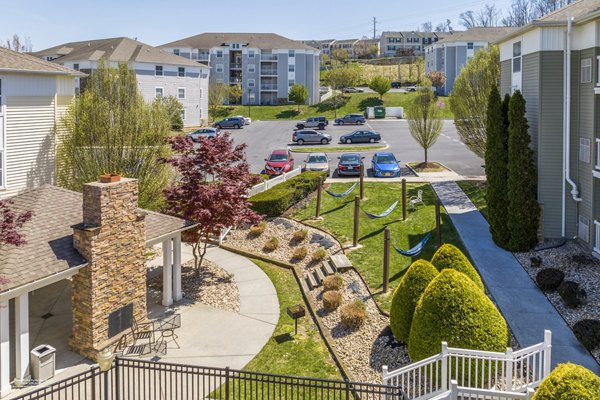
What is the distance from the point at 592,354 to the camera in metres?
11.5

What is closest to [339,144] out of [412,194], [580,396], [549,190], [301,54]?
[412,194]

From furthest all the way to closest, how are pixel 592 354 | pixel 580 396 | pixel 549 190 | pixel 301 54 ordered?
pixel 301 54 < pixel 549 190 < pixel 592 354 < pixel 580 396

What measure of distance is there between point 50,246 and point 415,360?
29.4 feet

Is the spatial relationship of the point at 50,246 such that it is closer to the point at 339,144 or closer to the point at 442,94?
the point at 339,144

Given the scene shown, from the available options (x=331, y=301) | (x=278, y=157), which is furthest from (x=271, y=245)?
(x=278, y=157)

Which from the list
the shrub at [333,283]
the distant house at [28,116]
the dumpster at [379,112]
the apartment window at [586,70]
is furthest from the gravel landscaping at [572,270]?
the dumpster at [379,112]

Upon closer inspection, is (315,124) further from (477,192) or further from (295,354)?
(295,354)

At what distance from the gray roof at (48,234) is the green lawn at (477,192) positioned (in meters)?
14.1

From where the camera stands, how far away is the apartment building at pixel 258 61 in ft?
254

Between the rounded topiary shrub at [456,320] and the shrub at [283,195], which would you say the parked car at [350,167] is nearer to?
the shrub at [283,195]

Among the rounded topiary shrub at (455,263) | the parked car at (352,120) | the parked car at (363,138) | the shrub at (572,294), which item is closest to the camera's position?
the rounded topiary shrub at (455,263)

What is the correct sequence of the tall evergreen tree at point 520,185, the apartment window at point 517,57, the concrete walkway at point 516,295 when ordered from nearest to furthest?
the concrete walkway at point 516,295
the tall evergreen tree at point 520,185
the apartment window at point 517,57

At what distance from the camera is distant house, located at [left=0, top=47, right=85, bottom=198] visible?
19938 millimetres

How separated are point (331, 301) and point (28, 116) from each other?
15.0 m
